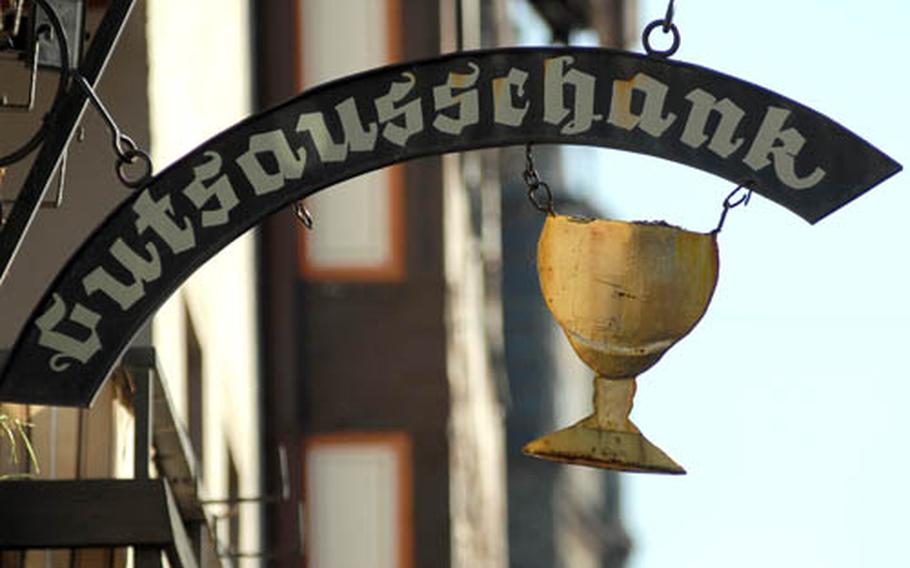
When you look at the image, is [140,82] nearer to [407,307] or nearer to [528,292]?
[407,307]

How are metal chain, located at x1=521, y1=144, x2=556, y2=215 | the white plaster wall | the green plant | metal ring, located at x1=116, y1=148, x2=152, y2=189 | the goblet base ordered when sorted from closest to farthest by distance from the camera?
metal ring, located at x1=116, y1=148, x2=152, y2=189 < metal chain, located at x1=521, y1=144, x2=556, y2=215 < the goblet base < the green plant < the white plaster wall

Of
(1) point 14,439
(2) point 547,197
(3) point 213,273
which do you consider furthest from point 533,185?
(3) point 213,273

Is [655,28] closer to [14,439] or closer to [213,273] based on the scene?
[14,439]

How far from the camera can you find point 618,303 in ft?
32.3

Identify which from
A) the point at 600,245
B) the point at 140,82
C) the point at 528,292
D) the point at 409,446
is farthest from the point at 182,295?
the point at 528,292

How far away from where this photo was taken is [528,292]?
74.8 meters

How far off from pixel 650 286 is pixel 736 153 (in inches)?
21.0

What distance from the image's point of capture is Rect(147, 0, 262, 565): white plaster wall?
49.5 ft

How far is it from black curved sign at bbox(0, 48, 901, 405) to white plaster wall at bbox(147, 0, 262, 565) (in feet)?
13.9

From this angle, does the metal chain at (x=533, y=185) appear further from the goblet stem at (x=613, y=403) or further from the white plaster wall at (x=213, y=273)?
the white plaster wall at (x=213, y=273)

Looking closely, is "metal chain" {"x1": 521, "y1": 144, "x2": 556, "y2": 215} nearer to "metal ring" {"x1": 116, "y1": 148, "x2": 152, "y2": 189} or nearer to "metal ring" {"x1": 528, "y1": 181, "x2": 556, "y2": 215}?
"metal ring" {"x1": 528, "y1": 181, "x2": 556, "y2": 215}

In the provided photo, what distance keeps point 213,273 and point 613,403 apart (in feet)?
32.1

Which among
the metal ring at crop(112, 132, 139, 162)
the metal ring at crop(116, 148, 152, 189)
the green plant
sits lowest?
the green plant

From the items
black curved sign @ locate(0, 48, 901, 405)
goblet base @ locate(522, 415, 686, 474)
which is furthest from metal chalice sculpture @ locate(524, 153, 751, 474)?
black curved sign @ locate(0, 48, 901, 405)
